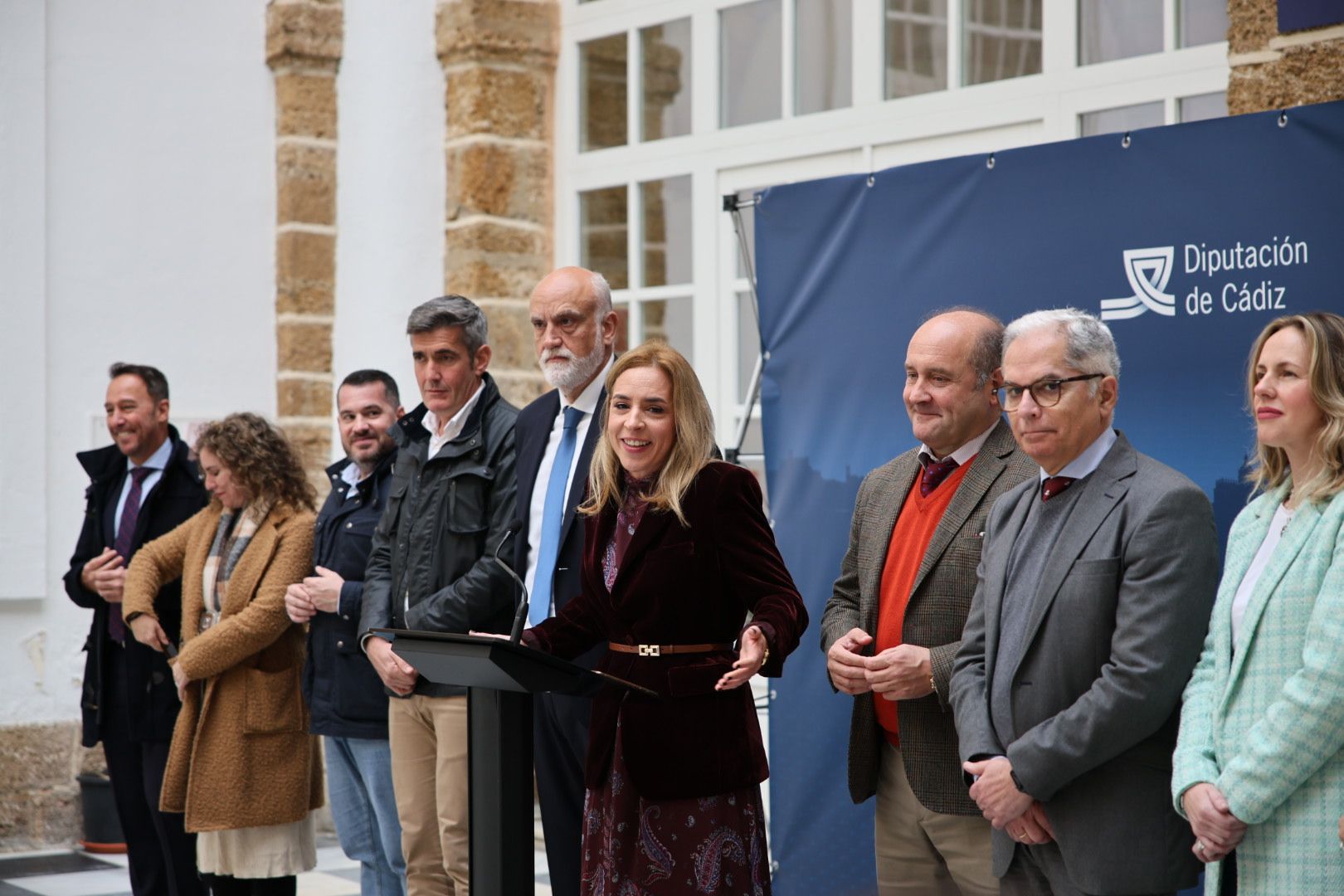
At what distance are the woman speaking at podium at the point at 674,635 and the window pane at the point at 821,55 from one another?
2.94 m

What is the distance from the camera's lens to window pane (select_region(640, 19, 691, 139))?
6305 mm

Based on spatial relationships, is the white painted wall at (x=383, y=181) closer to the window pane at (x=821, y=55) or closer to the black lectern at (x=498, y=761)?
the window pane at (x=821, y=55)

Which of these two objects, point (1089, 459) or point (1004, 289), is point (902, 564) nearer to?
point (1089, 459)

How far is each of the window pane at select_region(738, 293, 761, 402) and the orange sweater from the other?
2922mm

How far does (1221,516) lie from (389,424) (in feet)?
7.34

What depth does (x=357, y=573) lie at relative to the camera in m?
4.16

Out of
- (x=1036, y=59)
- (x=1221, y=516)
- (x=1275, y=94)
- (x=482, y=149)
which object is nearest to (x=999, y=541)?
(x=1221, y=516)

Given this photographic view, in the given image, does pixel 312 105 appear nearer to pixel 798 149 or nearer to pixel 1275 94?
pixel 798 149

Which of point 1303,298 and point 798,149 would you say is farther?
point 798,149

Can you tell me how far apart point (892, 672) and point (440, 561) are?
136 cm

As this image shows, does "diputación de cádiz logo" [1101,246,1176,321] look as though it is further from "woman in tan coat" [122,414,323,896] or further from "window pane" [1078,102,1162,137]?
"woman in tan coat" [122,414,323,896]

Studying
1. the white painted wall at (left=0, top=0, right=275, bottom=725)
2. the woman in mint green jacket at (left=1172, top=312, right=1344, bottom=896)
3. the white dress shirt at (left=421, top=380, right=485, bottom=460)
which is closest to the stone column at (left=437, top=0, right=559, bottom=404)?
the white painted wall at (left=0, top=0, right=275, bottom=725)

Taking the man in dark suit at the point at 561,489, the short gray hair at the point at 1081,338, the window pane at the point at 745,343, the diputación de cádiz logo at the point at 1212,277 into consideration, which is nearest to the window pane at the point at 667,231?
the window pane at the point at 745,343

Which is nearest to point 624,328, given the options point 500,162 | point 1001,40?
point 500,162
